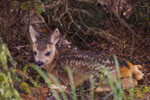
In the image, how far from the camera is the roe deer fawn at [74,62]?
5.10 meters

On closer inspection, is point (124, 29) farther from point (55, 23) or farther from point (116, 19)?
point (55, 23)

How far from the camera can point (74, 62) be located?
5414 mm

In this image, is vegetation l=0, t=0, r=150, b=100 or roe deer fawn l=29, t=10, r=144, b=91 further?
vegetation l=0, t=0, r=150, b=100

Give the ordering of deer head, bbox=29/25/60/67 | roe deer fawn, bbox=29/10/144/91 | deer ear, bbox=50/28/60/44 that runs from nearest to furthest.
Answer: roe deer fawn, bbox=29/10/144/91 → deer head, bbox=29/25/60/67 → deer ear, bbox=50/28/60/44

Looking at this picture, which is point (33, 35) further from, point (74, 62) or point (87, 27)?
point (87, 27)

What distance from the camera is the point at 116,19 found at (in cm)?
670

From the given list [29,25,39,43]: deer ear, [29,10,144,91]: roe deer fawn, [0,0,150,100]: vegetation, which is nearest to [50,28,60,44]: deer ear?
[29,10,144,91]: roe deer fawn

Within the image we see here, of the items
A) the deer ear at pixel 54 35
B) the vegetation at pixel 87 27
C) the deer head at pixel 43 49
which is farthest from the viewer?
the vegetation at pixel 87 27

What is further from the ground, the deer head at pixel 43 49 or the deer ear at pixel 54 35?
the deer ear at pixel 54 35

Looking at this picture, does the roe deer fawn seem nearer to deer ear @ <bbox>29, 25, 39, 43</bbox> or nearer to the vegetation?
deer ear @ <bbox>29, 25, 39, 43</bbox>

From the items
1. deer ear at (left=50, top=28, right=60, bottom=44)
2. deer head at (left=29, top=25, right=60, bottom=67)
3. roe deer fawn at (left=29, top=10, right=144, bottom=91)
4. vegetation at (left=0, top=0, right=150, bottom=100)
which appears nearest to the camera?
roe deer fawn at (left=29, top=10, right=144, bottom=91)

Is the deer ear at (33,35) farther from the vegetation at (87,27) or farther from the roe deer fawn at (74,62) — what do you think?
the vegetation at (87,27)

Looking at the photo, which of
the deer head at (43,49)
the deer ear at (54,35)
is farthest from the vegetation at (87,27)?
the deer ear at (54,35)

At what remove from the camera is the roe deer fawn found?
16.7 feet
